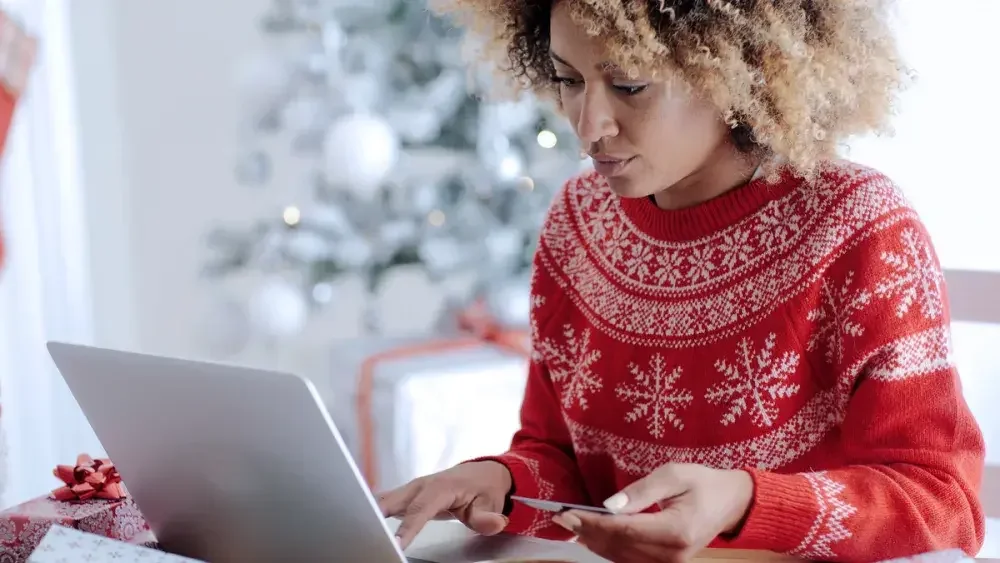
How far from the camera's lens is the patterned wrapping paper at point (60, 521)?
913mm

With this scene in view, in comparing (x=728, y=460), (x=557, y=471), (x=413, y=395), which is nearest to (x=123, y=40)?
(x=413, y=395)

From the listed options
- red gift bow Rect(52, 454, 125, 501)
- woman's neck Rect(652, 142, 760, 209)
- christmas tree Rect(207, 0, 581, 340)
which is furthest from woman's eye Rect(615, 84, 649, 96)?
christmas tree Rect(207, 0, 581, 340)

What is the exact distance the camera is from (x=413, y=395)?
2111 mm

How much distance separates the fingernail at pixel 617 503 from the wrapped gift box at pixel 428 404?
4.47ft

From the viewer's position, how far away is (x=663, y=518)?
0.78m

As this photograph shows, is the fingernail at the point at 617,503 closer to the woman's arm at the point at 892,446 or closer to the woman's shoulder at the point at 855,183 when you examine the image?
the woman's arm at the point at 892,446

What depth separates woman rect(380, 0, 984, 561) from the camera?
916 millimetres

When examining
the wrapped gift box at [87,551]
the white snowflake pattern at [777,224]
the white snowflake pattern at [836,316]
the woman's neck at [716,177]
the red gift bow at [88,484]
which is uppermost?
the woman's neck at [716,177]

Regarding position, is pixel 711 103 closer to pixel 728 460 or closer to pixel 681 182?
pixel 681 182

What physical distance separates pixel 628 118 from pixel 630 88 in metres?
0.03

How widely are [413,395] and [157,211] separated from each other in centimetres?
94

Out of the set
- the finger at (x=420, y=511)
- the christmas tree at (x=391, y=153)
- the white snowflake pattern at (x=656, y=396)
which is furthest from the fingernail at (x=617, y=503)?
the christmas tree at (x=391, y=153)

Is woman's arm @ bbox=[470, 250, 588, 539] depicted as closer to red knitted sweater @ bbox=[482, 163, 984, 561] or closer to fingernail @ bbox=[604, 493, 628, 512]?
red knitted sweater @ bbox=[482, 163, 984, 561]

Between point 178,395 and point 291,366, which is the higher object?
point 178,395
